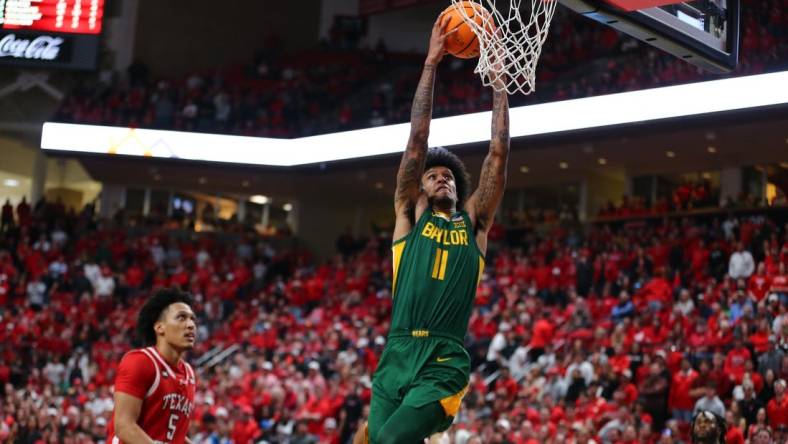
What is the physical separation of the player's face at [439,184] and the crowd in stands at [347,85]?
13.0 metres

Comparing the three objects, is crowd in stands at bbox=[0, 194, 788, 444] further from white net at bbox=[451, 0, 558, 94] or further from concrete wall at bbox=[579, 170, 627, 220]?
white net at bbox=[451, 0, 558, 94]

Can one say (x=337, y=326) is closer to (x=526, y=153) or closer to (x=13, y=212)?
(x=526, y=153)

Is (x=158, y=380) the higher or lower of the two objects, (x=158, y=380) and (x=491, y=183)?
the lower

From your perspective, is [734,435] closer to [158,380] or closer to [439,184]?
[439,184]

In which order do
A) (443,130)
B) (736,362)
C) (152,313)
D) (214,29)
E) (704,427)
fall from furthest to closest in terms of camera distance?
(214,29)
(443,130)
(736,362)
(152,313)
(704,427)

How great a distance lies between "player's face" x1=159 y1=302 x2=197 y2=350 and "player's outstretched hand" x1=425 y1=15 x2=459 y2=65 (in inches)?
74.6

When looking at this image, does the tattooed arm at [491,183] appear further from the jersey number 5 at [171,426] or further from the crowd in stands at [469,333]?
the crowd in stands at [469,333]

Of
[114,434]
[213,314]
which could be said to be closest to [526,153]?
[213,314]

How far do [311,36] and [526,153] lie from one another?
34.0ft

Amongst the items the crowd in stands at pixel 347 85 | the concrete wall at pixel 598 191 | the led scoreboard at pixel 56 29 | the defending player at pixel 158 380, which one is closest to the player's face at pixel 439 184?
the defending player at pixel 158 380

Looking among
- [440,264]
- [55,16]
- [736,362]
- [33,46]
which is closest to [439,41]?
[440,264]

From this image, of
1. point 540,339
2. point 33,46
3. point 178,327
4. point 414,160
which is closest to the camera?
point 414,160

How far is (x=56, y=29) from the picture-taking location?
747 inches

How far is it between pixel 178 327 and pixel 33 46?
15.0 meters
